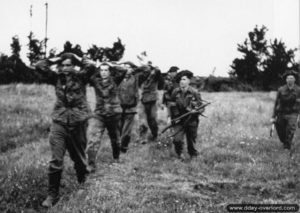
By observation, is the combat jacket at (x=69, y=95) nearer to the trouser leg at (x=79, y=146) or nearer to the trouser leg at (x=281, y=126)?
the trouser leg at (x=79, y=146)

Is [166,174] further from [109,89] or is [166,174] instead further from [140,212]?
[140,212]

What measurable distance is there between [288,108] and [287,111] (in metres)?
0.08

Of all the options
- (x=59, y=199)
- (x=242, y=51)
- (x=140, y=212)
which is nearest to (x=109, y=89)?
(x=59, y=199)

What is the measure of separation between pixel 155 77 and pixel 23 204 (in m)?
6.32

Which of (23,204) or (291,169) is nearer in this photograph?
(23,204)

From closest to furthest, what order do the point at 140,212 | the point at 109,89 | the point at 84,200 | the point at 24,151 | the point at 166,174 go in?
the point at 140,212 < the point at 84,200 < the point at 166,174 < the point at 109,89 < the point at 24,151

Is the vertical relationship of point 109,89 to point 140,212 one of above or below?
above

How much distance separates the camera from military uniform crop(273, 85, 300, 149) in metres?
11.0

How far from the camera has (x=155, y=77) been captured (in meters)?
12.2

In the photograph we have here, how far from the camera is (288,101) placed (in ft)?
36.3

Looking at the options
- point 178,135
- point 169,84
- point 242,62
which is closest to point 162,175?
point 178,135

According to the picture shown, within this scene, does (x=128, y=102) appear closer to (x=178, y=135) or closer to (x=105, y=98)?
(x=178, y=135)

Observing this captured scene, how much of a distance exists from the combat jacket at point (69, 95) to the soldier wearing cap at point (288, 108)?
5.50 meters

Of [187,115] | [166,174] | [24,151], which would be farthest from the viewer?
[24,151]
